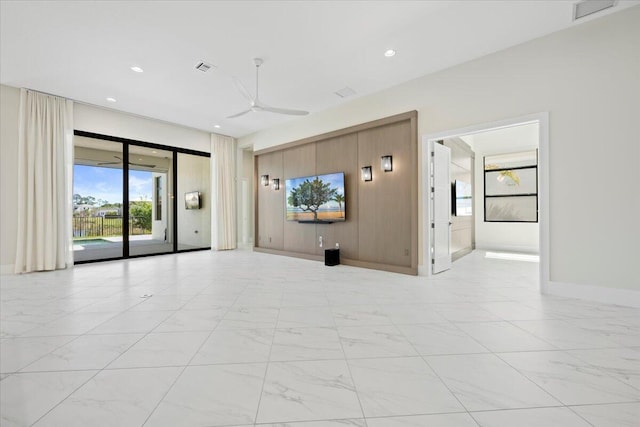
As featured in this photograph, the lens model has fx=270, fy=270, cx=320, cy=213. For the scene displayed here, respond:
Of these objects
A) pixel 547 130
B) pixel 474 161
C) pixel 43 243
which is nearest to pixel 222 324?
pixel 547 130

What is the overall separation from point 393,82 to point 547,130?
8.06 feet

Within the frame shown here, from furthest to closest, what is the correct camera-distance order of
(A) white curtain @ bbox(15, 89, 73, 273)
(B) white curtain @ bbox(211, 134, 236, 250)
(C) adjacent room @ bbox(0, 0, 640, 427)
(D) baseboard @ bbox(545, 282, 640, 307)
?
(B) white curtain @ bbox(211, 134, 236, 250) → (A) white curtain @ bbox(15, 89, 73, 273) → (D) baseboard @ bbox(545, 282, 640, 307) → (C) adjacent room @ bbox(0, 0, 640, 427)

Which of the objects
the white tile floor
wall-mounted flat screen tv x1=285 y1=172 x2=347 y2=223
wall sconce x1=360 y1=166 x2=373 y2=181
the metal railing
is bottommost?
the white tile floor

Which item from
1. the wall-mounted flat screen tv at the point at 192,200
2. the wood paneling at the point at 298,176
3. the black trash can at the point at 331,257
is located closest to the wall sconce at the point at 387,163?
the wood paneling at the point at 298,176

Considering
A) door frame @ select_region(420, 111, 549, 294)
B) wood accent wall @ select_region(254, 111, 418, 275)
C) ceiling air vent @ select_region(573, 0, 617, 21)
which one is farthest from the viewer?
wood accent wall @ select_region(254, 111, 418, 275)

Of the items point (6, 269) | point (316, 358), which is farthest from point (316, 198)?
point (6, 269)

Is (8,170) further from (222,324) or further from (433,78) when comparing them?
(433,78)

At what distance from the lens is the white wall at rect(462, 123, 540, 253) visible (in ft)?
23.4

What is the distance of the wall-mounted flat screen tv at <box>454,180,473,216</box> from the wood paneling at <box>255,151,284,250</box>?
4.37m

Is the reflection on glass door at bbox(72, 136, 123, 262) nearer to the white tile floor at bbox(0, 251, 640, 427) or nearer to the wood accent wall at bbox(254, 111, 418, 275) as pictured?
the white tile floor at bbox(0, 251, 640, 427)

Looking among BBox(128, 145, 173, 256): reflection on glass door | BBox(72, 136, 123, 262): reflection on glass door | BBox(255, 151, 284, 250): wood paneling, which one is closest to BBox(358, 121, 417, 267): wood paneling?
BBox(255, 151, 284, 250): wood paneling

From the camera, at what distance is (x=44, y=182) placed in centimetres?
521

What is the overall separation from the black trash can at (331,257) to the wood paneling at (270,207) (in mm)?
1858

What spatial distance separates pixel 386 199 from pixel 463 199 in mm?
3037
